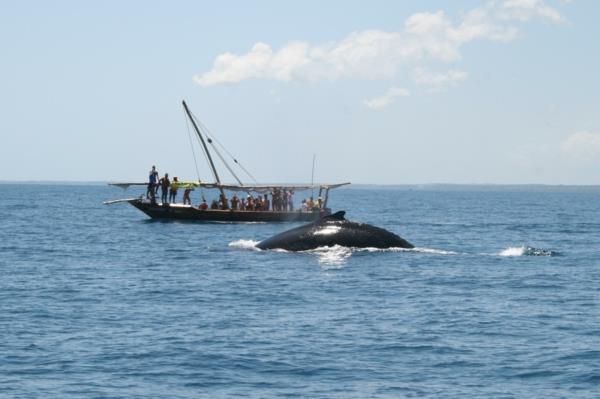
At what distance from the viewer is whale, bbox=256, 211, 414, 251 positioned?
43.2 metres

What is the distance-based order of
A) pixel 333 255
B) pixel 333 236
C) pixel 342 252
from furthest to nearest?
pixel 333 236, pixel 342 252, pixel 333 255

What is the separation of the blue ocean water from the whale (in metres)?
0.66

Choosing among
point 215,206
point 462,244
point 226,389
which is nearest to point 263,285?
point 226,389

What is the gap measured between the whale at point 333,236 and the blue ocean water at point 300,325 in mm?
663

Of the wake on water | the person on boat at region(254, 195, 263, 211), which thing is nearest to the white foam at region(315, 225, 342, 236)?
the wake on water

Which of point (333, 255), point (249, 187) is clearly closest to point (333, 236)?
point (333, 255)

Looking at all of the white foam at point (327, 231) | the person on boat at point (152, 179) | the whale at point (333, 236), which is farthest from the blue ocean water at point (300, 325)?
the person on boat at point (152, 179)

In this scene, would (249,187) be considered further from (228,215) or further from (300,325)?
(300,325)

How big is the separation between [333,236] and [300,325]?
681 inches

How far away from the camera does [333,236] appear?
142ft

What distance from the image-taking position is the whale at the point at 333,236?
142 feet

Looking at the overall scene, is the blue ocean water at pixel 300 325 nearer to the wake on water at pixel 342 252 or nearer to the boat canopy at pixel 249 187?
the wake on water at pixel 342 252

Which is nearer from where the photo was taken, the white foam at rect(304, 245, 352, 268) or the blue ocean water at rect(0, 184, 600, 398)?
the blue ocean water at rect(0, 184, 600, 398)

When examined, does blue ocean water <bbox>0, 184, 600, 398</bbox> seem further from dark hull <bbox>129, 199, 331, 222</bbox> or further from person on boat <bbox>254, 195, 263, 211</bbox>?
person on boat <bbox>254, 195, 263, 211</bbox>
